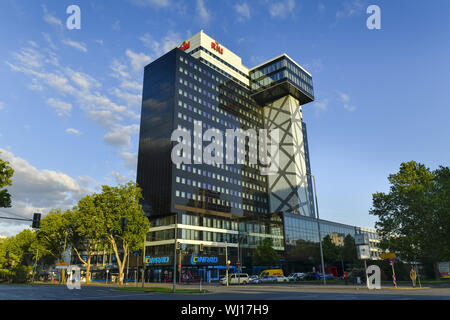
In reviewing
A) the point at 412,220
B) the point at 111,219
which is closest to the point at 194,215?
the point at 111,219

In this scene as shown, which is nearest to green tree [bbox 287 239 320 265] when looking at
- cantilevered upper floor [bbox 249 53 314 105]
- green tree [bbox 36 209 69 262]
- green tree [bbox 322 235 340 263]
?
green tree [bbox 322 235 340 263]

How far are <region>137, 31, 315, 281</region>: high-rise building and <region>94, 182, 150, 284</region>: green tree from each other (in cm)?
1065

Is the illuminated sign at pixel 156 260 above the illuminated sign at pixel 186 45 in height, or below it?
below

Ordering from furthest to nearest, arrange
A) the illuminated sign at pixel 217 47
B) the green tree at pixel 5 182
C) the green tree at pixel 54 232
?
the illuminated sign at pixel 217 47 → the green tree at pixel 54 232 → the green tree at pixel 5 182

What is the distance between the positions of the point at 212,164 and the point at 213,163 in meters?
0.59

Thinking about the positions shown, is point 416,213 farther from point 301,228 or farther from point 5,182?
point 5,182

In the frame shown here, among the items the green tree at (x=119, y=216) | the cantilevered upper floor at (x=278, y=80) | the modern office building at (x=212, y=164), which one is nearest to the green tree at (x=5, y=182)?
the green tree at (x=119, y=216)

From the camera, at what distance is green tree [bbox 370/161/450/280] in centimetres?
4684

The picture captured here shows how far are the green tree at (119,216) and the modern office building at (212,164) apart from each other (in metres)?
16.6

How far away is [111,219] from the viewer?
5831 centimetres

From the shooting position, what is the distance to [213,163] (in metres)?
93.6

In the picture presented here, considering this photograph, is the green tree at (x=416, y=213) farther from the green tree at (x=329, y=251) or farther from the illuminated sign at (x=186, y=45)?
the illuminated sign at (x=186, y=45)

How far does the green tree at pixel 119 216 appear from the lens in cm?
5809

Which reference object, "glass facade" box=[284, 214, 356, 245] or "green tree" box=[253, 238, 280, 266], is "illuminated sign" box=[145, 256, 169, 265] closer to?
"green tree" box=[253, 238, 280, 266]
